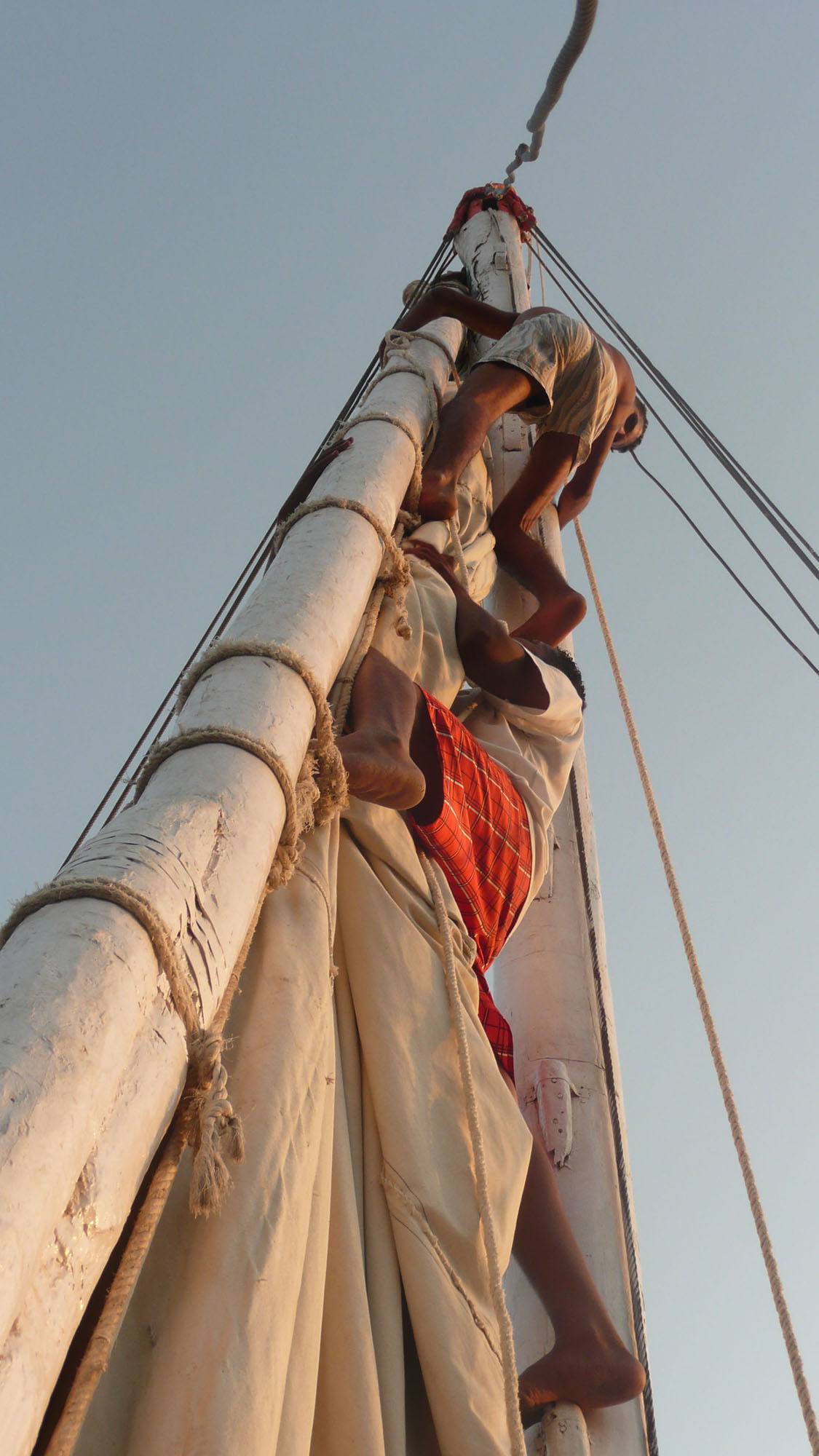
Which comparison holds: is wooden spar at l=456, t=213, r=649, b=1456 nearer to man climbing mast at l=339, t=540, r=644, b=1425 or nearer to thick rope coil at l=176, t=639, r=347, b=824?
man climbing mast at l=339, t=540, r=644, b=1425

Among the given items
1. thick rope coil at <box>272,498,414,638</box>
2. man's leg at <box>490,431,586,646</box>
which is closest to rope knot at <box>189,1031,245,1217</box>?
thick rope coil at <box>272,498,414,638</box>

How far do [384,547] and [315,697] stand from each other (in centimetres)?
71

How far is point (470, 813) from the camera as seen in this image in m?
2.33

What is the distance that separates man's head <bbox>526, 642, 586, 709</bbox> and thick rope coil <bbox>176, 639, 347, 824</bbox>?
1.40m

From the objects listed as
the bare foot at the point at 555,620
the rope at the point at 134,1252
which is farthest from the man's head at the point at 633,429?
the rope at the point at 134,1252

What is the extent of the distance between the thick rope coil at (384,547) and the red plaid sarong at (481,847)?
18cm

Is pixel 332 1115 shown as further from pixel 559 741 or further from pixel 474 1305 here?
pixel 559 741

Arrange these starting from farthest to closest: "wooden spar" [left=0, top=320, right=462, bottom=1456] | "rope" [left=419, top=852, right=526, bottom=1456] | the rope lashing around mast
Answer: the rope lashing around mast < "rope" [left=419, top=852, right=526, bottom=1456] < "wooden spar" [left=0, top=320, right=462, bottom=1456]

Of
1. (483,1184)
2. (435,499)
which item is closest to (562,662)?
(435,499)

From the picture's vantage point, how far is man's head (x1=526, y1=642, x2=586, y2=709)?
118 inches

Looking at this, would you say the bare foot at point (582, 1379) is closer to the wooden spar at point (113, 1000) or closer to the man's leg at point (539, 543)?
the wooden spar at point (113, 1000)

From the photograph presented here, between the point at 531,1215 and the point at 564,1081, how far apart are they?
48cm

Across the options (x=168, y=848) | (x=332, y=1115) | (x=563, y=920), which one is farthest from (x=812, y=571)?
(x=168, y=848)

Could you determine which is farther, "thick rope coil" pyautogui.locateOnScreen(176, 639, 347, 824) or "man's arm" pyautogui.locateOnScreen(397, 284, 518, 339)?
"man's arm" pyautogui.locateOnScreen(397, 284, 518, 339)
